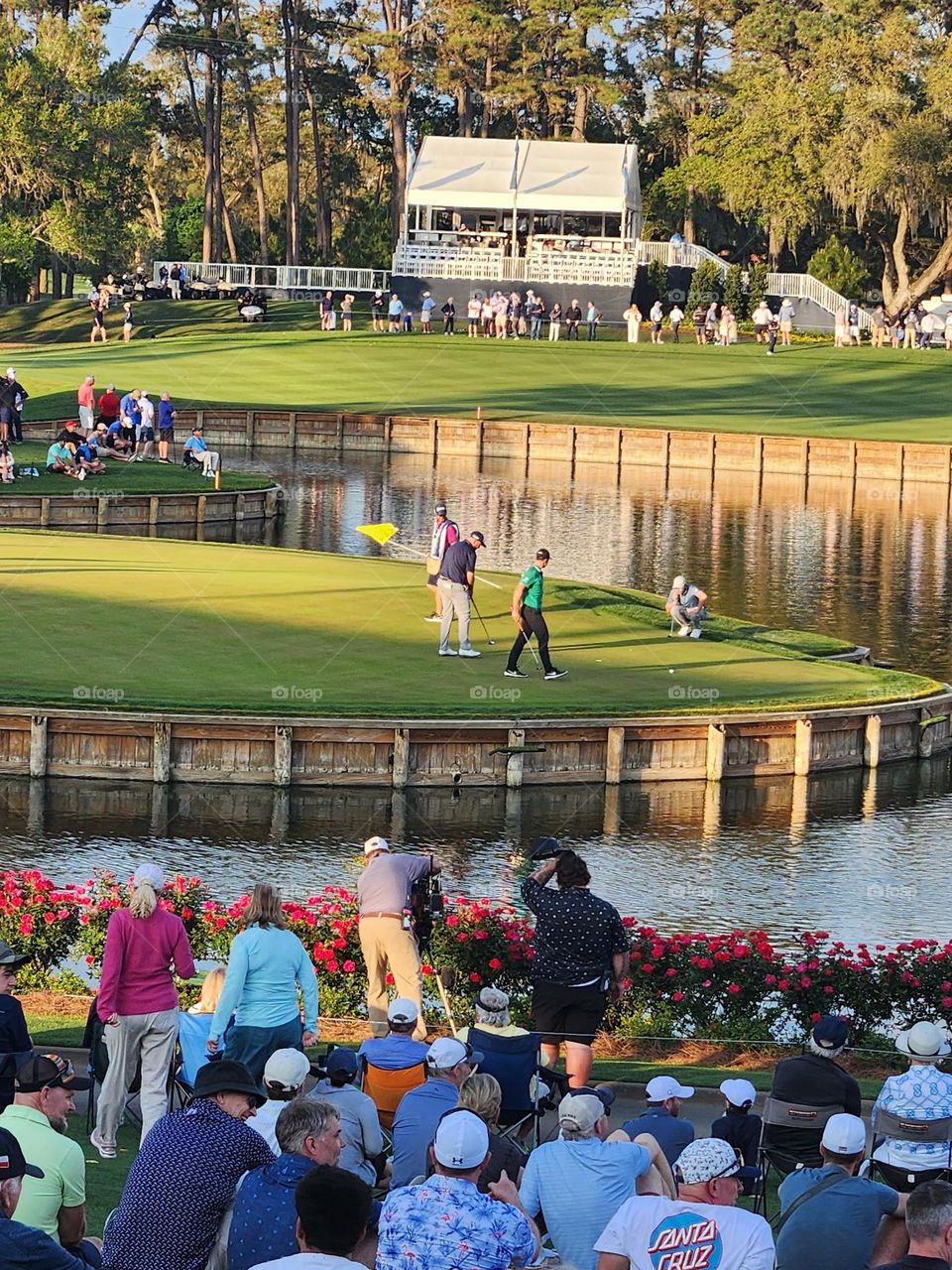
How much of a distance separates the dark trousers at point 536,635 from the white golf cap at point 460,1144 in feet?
70.2

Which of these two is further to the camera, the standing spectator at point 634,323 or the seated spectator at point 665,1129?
the standing spectator at point 634,323

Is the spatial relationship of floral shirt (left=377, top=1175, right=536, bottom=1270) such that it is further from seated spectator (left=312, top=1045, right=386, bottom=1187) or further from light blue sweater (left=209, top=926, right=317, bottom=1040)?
light blue sweater (left=209, top=926, right=317, bottom=1040)

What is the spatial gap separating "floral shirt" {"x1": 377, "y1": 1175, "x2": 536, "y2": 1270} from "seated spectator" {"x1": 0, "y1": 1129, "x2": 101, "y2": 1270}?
1.24 metres

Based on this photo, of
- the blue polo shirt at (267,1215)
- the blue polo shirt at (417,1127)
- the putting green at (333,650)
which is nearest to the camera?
the blue polo shirt at (267,1215)

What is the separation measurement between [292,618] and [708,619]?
8.08 metres

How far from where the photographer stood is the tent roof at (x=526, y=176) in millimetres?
97125

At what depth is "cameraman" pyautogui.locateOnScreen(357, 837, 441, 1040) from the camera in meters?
16.2

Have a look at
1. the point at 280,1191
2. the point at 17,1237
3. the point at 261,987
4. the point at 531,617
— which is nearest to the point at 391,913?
the point at 261,987

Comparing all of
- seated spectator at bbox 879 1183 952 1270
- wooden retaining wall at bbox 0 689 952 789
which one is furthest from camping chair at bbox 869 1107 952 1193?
wooden retaining wall at bbox 0 689 952 789

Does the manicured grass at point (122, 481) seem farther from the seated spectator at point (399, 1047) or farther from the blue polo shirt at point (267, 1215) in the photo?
the blue polo shirt at point (267, 1215)

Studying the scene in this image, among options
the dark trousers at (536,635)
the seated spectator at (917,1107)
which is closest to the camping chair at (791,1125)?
the seated spectator at (917,1107)

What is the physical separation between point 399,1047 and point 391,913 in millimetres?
3568

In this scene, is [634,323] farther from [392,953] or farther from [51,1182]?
[51,1182]

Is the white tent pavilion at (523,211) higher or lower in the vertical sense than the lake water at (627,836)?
higher
